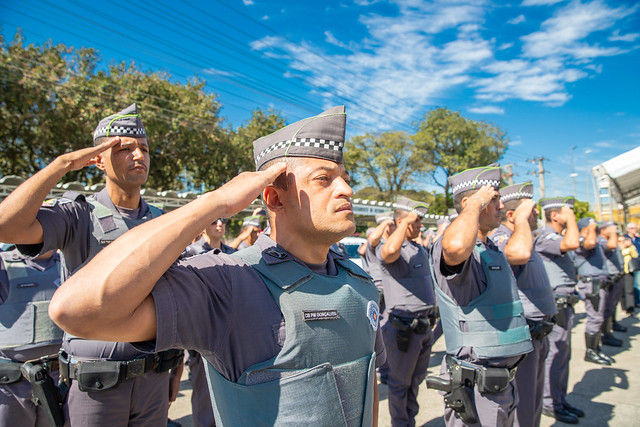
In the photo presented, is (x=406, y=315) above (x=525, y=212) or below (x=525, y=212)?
below

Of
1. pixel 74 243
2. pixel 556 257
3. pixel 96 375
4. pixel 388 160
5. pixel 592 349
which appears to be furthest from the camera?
→ pixel 388 160

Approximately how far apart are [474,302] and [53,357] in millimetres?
3164

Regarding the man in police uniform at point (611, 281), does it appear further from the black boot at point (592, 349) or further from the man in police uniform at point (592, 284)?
the black boot at point (592, 349)

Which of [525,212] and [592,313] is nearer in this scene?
[525,212]

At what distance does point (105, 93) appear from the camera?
16.1 metres

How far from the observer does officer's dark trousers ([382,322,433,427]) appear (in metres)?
4.49

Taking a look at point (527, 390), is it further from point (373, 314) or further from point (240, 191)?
point (240, 191)

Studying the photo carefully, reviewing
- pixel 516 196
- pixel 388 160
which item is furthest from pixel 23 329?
pixel 388 160

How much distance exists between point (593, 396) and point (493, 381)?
376 cm

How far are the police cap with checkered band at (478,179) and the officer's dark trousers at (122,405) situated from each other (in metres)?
2.66

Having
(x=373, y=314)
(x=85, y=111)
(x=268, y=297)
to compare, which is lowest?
(x=373, y=314)

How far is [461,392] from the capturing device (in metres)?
2.99

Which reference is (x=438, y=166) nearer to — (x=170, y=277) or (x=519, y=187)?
(x=519, y=187)

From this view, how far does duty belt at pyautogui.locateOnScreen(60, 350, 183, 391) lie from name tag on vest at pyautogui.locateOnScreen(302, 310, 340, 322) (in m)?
1.63
